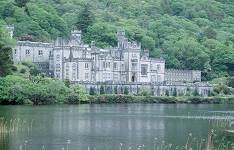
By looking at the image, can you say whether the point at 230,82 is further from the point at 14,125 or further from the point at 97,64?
the point at 14,125

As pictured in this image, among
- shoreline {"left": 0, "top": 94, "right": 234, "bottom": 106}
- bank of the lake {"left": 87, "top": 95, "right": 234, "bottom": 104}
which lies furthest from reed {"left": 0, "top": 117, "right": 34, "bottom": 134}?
bank of the lake {"left": 87, "top": 95, "right": 234, "bottom": 104}

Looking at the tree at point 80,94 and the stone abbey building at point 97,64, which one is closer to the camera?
the tree at point 80,94

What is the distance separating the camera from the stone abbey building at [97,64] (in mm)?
119562

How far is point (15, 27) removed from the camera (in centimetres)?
14675

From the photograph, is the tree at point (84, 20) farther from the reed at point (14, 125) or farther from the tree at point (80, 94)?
the reed at point (14, 125)

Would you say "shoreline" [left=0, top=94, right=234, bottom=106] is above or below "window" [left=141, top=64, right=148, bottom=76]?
below

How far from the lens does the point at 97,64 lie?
124 m

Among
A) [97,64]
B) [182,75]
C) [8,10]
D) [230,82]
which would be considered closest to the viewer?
[97,64]

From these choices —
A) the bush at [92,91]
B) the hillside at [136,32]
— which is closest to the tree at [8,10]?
the hillside at [136,32]

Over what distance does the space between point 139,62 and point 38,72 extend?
68.3ft

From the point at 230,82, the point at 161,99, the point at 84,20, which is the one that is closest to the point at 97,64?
the point at 161,99

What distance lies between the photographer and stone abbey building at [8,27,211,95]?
392 ft

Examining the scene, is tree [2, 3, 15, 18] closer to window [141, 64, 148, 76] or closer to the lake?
window [141, 64, 148, 76]

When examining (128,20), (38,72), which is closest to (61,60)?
(38,72)
